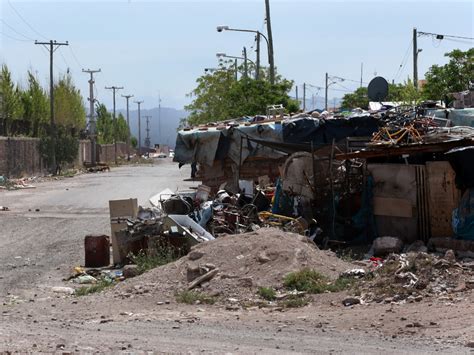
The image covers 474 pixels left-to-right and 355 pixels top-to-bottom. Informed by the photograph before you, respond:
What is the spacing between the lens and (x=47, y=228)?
72.2 ft

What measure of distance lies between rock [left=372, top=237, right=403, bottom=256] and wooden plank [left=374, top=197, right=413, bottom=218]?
84 centimetres

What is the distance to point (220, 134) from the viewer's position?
66.0 feet

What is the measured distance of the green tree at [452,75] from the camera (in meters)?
34.0

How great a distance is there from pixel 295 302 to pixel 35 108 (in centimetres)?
6029

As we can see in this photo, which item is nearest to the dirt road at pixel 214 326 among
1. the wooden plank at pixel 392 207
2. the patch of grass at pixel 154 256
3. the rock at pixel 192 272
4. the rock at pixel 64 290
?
the rock at pixel 64 290

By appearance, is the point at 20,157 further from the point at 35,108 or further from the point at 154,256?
the point at 154,256

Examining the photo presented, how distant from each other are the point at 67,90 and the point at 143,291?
73.9 m

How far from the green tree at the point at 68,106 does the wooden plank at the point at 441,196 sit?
2457 inches

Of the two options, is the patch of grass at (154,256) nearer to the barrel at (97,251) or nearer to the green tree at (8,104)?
the barrel at (97,251)

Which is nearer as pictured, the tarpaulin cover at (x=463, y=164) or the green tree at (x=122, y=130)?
the tarpaulin cover at (x=463, y=164)

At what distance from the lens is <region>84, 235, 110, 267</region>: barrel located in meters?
15.1

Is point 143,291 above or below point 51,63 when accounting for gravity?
below

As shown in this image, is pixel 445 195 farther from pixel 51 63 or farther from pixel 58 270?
pixel 51 63

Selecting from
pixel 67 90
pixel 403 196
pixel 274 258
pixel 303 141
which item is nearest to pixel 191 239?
pixel 274 258
